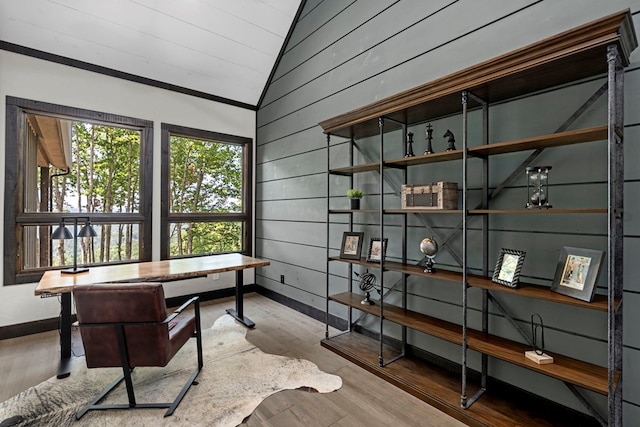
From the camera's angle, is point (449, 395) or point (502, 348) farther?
point (449, 395)

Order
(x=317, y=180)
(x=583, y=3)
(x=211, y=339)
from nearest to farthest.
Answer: (x=583, y=3)
(x=211, y=339)
(x=317, y=180)

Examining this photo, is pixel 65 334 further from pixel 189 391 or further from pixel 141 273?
pixel 189 391

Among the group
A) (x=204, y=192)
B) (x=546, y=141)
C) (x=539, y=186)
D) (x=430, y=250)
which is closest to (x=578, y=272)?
(x=539, y=186)

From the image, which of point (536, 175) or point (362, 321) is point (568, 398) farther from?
point (362, 321)

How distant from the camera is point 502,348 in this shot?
1.84m

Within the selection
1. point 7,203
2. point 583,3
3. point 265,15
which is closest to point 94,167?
point 7,203

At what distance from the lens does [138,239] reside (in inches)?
152

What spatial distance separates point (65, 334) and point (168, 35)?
322 centimetres

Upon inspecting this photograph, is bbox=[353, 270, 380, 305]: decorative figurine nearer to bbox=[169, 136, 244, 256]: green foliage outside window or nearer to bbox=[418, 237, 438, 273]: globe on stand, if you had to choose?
bbox=[418, 237, 438, 273]: globe on stand

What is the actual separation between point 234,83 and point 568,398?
4.69 meters

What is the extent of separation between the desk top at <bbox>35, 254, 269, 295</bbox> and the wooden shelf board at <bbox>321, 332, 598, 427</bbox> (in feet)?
4.33

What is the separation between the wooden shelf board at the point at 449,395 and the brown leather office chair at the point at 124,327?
56.8 inches

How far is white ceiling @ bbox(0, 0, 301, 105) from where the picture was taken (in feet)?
9.88

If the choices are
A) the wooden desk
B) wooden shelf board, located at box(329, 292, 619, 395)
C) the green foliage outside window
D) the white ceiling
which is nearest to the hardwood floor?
the wooden desk
